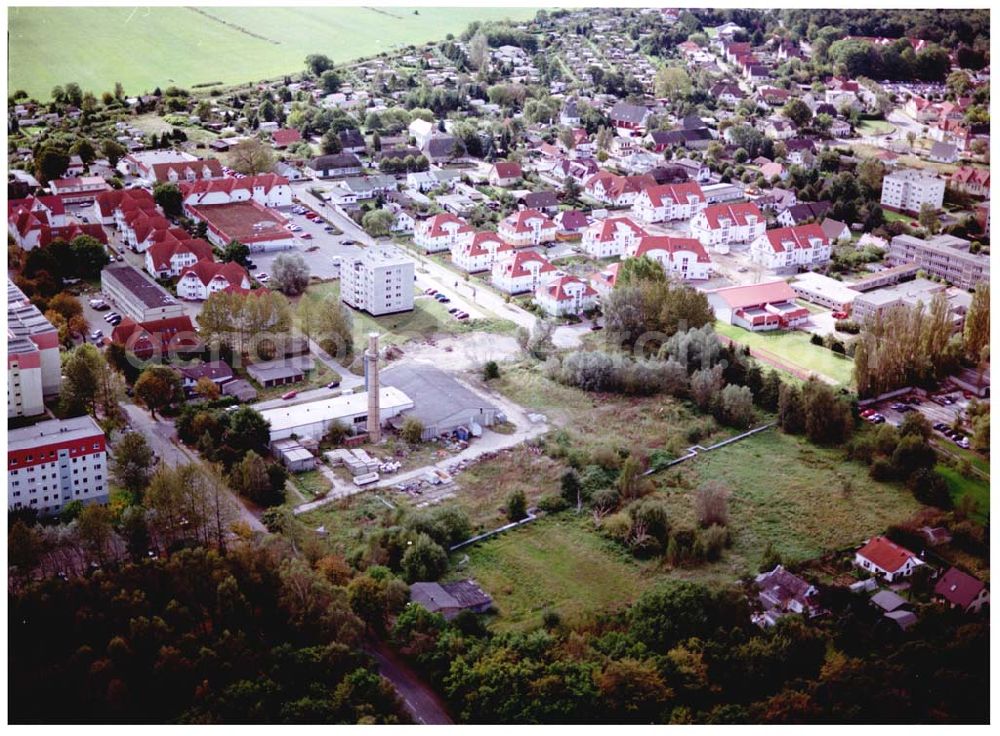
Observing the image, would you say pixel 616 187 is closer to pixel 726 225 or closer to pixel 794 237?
pixel 726 225

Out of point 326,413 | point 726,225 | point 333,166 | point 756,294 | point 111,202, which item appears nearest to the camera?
point 326,413


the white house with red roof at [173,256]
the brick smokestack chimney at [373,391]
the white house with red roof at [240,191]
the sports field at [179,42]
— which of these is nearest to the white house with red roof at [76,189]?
the white house with red roof at [240,191]

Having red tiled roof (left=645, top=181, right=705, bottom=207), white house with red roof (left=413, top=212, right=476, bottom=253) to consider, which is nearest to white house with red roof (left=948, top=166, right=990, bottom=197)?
red tiled roof (left=645, top=181, right=705, bottom=207)

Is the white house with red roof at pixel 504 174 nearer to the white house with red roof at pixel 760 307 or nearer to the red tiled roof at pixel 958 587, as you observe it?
the white house with red roof at pixel 760 307

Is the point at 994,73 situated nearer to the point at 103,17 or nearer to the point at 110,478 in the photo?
the point at 110,478

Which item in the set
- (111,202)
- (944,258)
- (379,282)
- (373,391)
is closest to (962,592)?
(373,391)

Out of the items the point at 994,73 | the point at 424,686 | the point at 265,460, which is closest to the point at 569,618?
the point at 424,686
